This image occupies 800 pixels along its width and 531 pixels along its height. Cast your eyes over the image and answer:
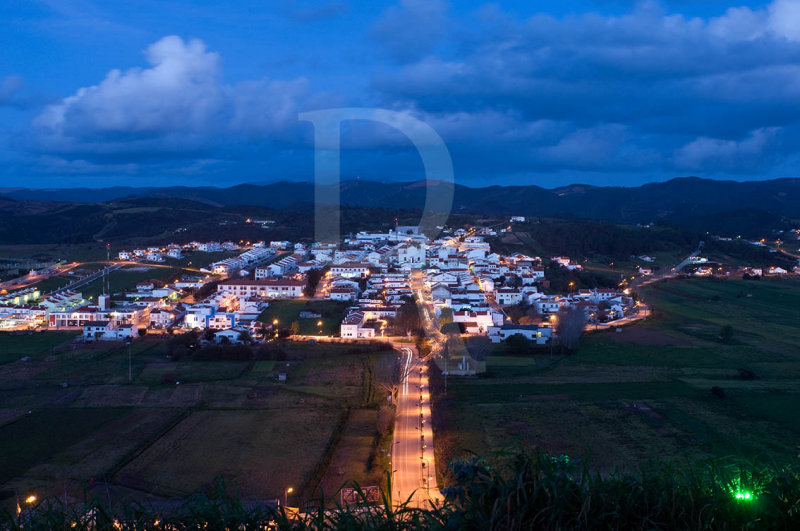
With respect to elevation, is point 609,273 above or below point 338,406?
above

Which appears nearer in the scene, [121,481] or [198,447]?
[121,481]

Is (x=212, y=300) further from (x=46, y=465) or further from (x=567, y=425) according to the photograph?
(x=567, y=425)

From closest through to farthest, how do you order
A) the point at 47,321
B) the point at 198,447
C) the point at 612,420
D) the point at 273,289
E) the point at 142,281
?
1. the point at 198,447
2. the point at 612,420
3. the point at 47,321
4. the point at 273,289
5. the point at 142,281

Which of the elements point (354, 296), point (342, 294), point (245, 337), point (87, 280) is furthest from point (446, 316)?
point (87, 280)

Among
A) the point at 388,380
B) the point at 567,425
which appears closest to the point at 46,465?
the point at 388,380

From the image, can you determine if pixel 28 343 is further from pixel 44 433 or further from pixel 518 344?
pixel 518 344

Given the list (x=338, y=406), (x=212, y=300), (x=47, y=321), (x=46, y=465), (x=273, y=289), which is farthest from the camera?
(x=273, y=289)
